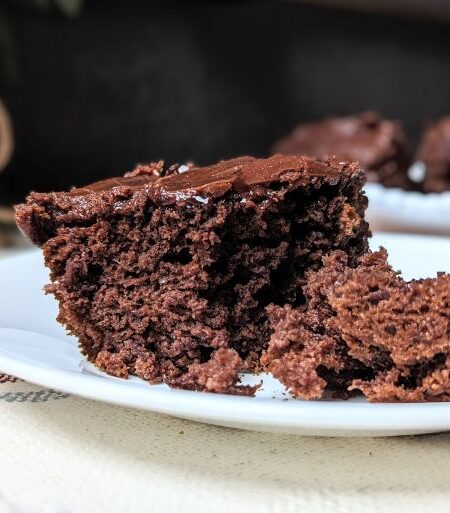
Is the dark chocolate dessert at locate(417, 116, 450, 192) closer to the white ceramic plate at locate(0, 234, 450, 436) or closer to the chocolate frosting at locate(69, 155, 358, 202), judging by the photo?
the chocolate frosting at locate(69, 155, 358, 202)

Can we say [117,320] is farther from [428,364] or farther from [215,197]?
[428,364]

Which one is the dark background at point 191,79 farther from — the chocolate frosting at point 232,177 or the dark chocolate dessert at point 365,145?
the chocolate frosting at point 232,177

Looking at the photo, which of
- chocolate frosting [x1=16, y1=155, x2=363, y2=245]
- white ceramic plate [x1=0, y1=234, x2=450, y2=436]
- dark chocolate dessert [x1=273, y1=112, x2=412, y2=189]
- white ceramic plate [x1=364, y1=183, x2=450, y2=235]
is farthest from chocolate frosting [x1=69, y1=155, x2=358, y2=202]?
dark chocolate dessert [x1=273, y1=112, x2=412, y2=189]

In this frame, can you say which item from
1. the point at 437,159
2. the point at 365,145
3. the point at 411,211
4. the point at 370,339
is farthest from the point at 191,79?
the point at 370,339

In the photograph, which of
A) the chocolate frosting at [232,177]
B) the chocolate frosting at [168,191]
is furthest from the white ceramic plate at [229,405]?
the chocolate frosting at [232,177]

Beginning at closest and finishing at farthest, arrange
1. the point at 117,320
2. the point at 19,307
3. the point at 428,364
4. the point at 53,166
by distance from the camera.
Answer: the point at 428,364
the point at 117,320
the point at 19,307
the point at 53,166

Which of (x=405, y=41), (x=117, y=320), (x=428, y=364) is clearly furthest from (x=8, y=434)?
(x=405, y=41)

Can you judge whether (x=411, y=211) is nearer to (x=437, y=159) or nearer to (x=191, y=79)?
(x=437, y=159)
